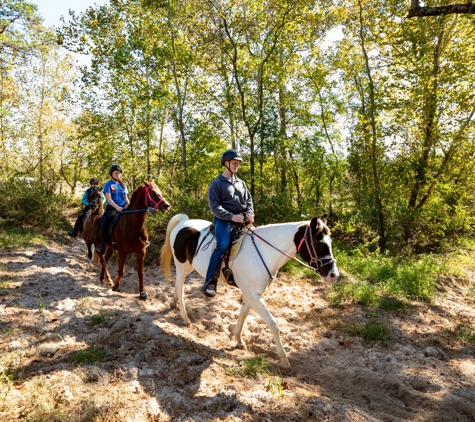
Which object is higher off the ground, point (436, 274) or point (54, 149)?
point (54, 149)

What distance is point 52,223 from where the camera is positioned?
13.3m

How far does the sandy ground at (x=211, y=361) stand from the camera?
315 cm

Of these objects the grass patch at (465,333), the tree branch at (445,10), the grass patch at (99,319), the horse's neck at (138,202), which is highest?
the tree branch at (445,10)

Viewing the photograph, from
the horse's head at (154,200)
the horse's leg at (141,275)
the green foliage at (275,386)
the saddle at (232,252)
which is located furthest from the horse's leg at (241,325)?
the horse's head at (154,200)

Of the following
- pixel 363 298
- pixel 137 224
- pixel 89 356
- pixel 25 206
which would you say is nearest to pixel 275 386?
pixel 89 356

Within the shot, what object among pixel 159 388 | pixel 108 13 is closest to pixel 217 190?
pixel 159 388

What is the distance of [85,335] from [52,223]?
10783 mm

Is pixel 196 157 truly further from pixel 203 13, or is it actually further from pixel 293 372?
pixel 293 372

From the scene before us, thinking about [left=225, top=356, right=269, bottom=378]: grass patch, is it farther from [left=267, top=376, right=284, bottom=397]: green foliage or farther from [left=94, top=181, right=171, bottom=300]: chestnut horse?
[left=94, top=181, right=171, bottom=300]: chestnut horse

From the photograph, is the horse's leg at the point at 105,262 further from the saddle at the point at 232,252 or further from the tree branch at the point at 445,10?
the tree branch at the point at 445,10

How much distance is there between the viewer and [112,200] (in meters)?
7.48

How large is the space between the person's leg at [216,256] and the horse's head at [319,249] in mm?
1130

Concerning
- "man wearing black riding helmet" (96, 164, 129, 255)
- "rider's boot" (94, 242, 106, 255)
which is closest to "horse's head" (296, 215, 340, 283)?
"man wearing black riding helmet" (96, 164, 129, 255)

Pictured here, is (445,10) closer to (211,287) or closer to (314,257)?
(314,257)
